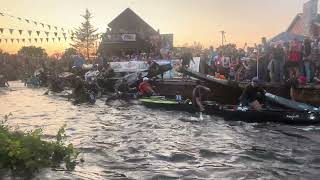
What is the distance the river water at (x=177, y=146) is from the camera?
1283 cm

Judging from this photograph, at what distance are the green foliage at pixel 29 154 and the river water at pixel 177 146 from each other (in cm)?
28

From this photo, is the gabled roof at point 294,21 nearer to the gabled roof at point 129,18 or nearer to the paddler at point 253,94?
the paddler at point 253,94

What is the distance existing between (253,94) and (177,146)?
623cm

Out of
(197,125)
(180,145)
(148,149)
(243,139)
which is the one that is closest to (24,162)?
(148,149)

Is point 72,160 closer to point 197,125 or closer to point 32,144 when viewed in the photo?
point 32,144

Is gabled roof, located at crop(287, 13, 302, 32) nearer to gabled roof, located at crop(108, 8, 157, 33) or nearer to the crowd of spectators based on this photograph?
the crowd of spectators

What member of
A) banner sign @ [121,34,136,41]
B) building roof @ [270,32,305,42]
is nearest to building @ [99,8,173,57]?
banner sign @ [121,34,136,41]

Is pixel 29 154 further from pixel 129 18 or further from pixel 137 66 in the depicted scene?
pixel 129 18

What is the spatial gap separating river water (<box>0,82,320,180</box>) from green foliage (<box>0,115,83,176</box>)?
10.9 inches

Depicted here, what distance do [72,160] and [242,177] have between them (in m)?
4.32

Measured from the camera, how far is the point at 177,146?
16.4 metres

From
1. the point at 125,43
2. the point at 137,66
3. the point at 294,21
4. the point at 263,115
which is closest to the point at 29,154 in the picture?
the point at 263,115

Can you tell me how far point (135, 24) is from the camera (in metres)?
60.9

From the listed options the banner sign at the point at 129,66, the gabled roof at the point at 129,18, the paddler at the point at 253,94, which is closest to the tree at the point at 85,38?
the gabled roof at the point at 129,18
